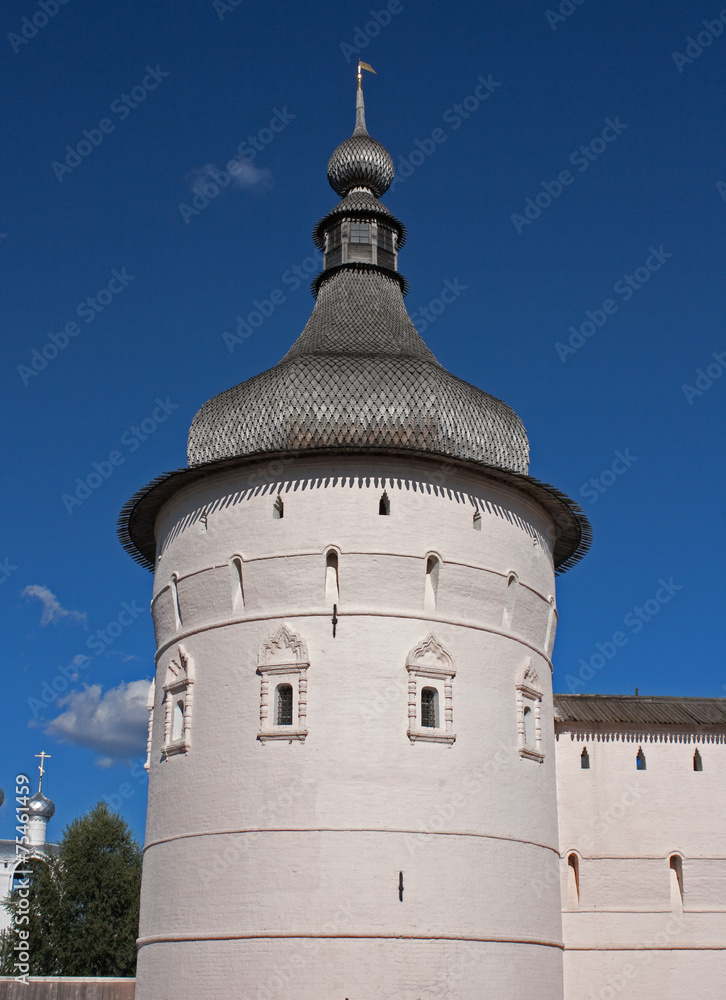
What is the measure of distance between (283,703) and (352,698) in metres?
1.07

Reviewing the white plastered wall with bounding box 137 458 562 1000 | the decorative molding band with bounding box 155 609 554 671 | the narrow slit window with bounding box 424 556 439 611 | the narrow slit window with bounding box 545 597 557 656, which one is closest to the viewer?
the white plastered wall with bounding box 137 458 562 1000

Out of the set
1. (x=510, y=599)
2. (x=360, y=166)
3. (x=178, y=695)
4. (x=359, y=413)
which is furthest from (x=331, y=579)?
(x=360, y=166)

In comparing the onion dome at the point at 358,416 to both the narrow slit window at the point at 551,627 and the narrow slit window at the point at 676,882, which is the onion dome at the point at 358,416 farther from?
the narrow slit window at the point at 676,882

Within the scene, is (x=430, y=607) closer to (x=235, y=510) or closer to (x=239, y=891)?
(x=235, y=510)

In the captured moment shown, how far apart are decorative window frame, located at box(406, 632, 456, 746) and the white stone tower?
0.03 metres

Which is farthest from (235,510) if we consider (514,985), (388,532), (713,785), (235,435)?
(713,785)

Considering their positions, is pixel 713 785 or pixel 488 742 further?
pixel 713 785

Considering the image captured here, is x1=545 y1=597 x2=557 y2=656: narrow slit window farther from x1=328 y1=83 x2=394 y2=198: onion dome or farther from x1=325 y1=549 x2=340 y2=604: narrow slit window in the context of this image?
x1=328 y1=83 x2=394 y2=198: onion dome

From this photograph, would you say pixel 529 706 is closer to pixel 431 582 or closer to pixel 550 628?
pixel 550 628

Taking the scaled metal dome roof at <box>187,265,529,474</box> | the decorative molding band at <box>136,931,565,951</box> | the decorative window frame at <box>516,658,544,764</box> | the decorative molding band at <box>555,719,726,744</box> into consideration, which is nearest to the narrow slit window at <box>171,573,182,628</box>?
the scaled metal dome roof at <box>187,265,529,474</box>

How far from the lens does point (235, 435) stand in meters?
17.6

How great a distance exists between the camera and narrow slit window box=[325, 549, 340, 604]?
1636 centimetres

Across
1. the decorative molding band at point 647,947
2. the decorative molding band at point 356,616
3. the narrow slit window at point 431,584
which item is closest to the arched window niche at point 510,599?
the decorative molding band at point 356,616

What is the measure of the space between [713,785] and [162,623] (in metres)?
9.64
